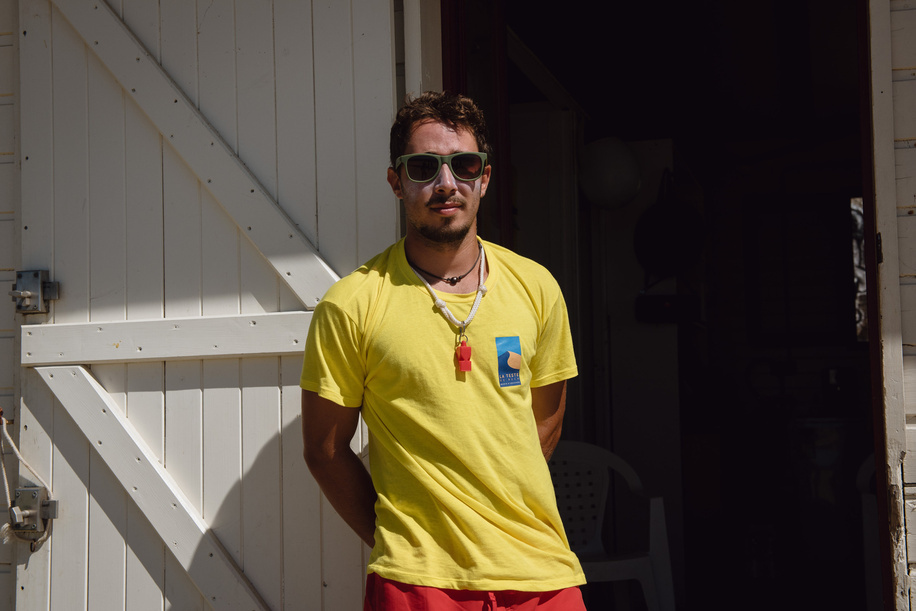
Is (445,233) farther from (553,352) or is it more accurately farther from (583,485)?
(583,485)

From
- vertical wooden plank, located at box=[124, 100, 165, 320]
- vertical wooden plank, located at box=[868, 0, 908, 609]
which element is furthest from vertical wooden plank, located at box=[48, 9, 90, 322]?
vertical wooden plank, located at box=[868, 0, 908, 609]

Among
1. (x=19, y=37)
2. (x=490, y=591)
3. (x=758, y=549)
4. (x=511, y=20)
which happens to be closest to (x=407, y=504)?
(x=490, y=591)

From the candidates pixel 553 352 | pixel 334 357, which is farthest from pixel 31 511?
pixel 553 352

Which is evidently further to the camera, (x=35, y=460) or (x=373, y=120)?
(x=35, y=460)

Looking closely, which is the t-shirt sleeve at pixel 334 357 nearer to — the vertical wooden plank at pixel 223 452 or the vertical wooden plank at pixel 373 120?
the vertical wooden plank at pixel 373 120

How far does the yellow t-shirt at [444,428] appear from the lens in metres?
1.68

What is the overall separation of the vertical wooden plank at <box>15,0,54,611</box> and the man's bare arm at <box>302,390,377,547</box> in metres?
1.10

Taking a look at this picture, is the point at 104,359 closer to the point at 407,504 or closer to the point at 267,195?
the point at 267,195

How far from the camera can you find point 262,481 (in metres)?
2.38

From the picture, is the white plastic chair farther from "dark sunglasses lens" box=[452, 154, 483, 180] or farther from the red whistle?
"dark sunglasses lens" box=[452, 154, 483, 180]

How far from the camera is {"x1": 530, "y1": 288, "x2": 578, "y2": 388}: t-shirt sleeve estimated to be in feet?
6.45

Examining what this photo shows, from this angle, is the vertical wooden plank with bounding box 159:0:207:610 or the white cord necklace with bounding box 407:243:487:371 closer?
the white cord necklace with bounding box 407:243:487:371

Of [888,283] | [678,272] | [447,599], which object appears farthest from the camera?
[678,272]

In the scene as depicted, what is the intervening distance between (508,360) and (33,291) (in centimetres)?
153
